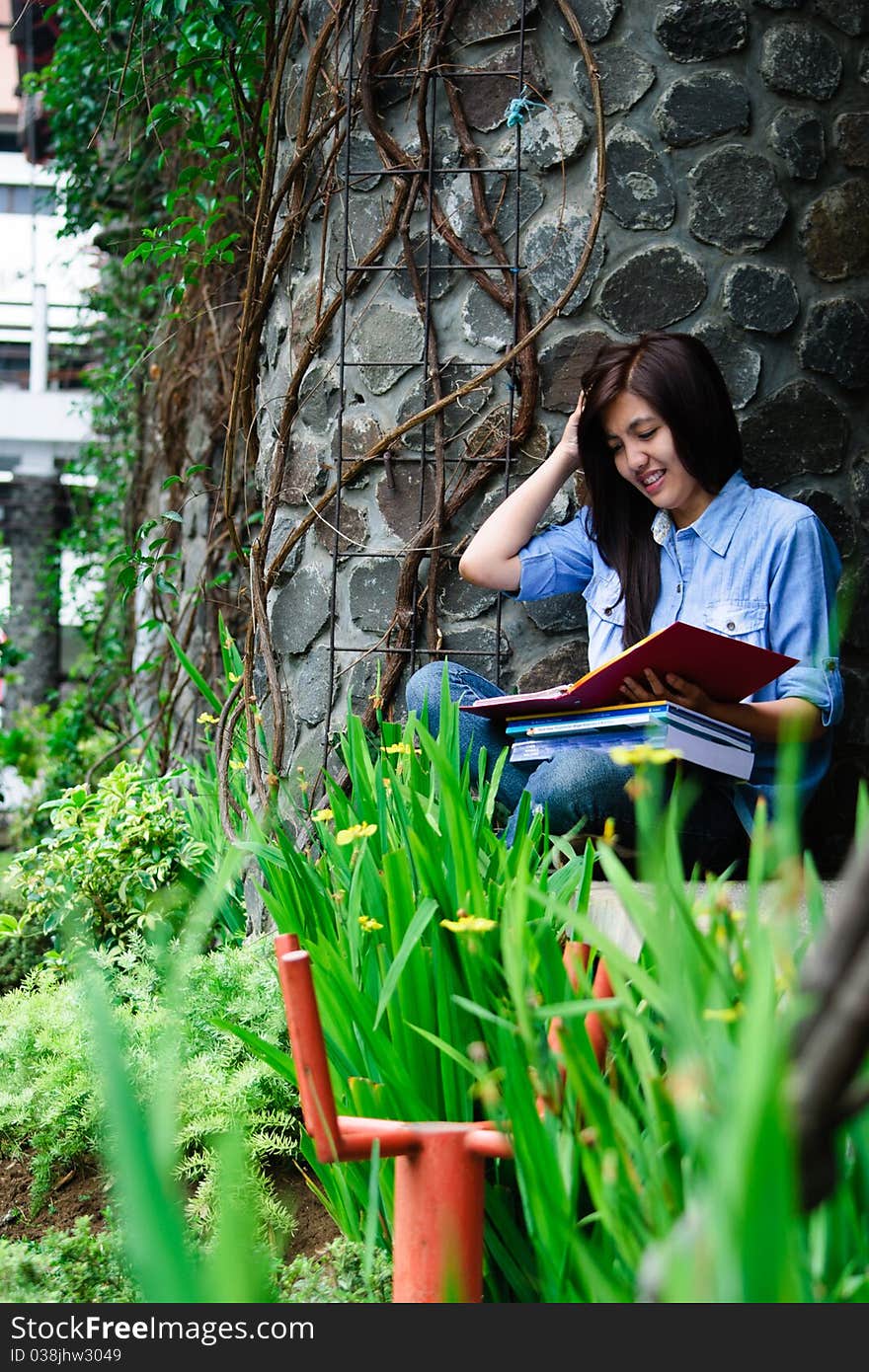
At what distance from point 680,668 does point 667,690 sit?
54mm

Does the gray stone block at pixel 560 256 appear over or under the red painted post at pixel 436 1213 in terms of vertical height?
over

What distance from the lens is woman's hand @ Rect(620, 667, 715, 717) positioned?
1.86 meters

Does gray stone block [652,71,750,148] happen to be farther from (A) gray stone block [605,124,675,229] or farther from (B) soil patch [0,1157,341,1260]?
(B) soil patch [0,1157,341,1260]

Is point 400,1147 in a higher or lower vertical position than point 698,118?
lower

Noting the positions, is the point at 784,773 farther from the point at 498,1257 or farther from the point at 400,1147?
the point at 498,1257

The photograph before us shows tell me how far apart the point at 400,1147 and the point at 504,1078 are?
0.10 meters

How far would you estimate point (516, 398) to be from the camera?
2555 mm

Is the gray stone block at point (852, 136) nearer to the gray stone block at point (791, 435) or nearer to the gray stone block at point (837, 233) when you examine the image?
the gray stone block at point (837, 233)

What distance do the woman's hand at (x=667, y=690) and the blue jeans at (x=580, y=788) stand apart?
117mm

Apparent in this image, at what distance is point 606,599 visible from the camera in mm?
2406

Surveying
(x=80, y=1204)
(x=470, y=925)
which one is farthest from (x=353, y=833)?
(x=80, y=1204)

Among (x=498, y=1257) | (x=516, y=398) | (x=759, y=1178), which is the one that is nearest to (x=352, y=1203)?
(x=498, y=1257)

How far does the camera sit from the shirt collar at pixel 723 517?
225 cm

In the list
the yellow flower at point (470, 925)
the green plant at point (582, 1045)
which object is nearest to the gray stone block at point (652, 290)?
the green plant at point (582, 1045)
